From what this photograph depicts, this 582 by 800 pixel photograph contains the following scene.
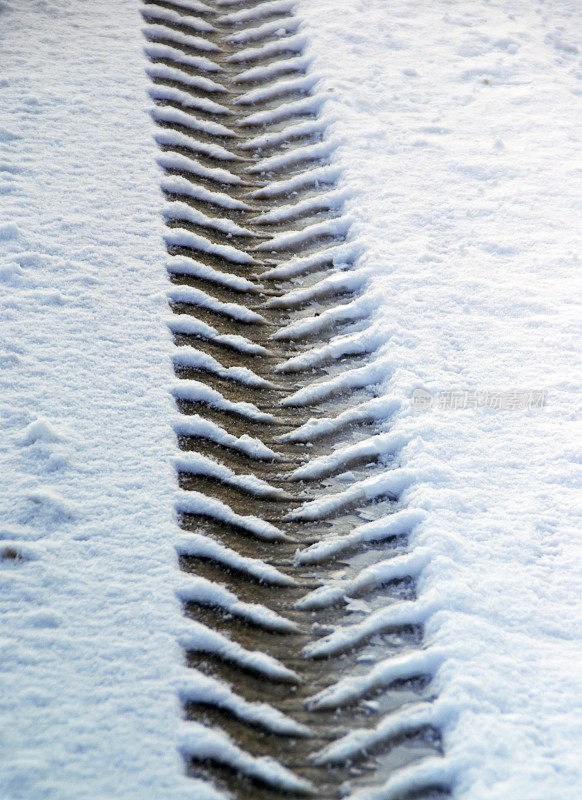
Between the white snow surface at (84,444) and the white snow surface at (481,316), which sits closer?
the white snow surface at (84,444)

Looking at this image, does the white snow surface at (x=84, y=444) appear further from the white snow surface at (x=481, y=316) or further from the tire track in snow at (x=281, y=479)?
the white snow surface at (x=481, y=316)

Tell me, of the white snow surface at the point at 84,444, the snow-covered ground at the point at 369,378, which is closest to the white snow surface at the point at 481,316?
the snow-covered ground at the point at 369,378

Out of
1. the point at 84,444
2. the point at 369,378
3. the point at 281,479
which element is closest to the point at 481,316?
the point at 369,378

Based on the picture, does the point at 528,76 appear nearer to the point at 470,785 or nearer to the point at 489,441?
the point at 489,441

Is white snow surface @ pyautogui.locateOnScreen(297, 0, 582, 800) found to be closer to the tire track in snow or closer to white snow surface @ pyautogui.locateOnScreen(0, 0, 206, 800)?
the tire track in snow

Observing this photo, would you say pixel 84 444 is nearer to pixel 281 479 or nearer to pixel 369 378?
pixel 281 479

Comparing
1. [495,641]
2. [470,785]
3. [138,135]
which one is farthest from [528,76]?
[470,785]

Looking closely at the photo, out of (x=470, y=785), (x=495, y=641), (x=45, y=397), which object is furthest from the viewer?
(x=45, y=397)
